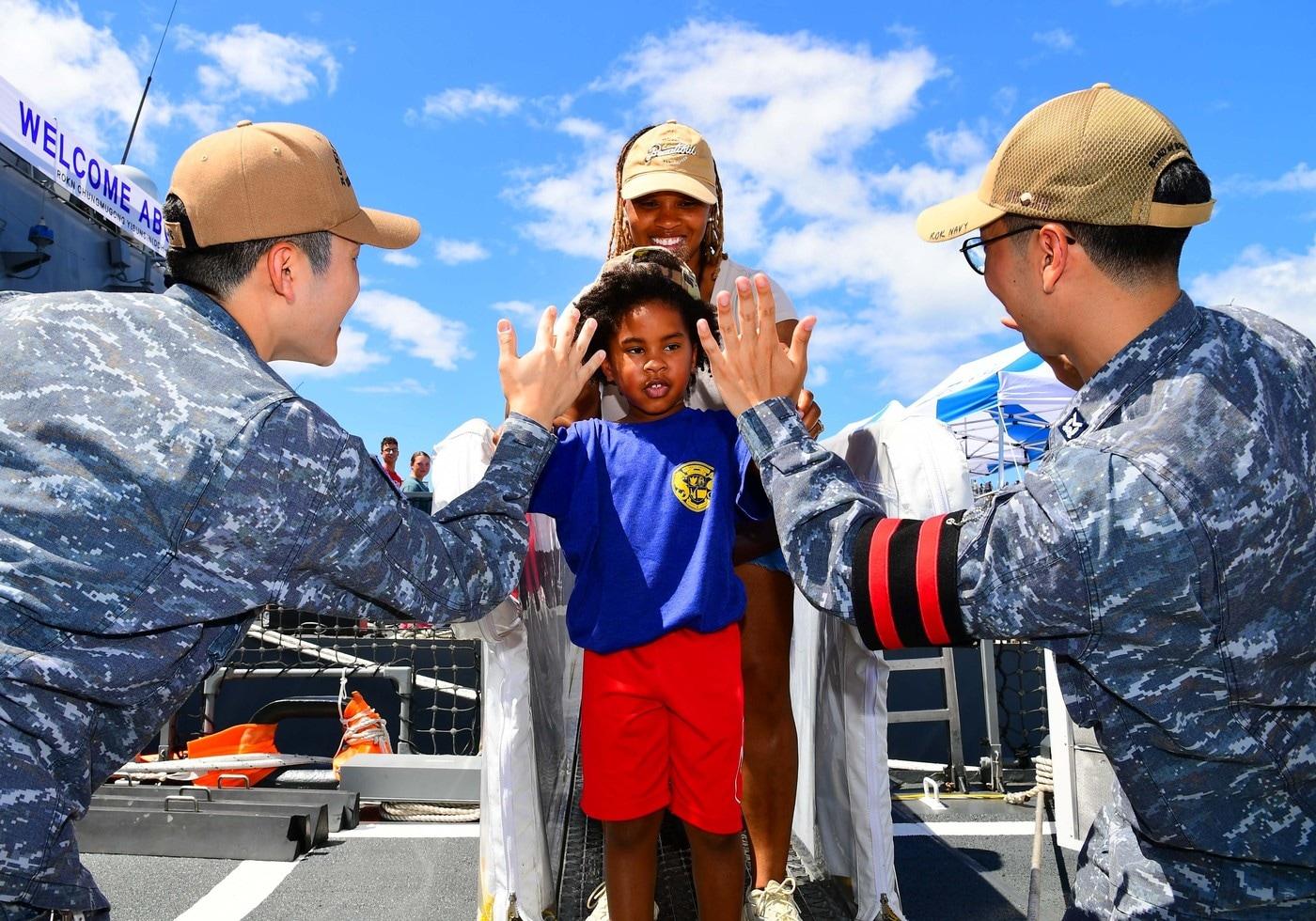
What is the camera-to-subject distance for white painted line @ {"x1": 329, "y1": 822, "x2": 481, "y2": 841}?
150 inches

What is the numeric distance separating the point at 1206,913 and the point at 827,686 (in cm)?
137

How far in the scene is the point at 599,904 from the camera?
88.0 inches

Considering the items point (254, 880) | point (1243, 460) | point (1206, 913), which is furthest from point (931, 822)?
point (1243, 460)

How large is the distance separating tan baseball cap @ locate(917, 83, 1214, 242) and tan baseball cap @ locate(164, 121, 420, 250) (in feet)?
3.16

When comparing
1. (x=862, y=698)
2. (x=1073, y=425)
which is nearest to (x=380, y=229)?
(x=1073, y=425)

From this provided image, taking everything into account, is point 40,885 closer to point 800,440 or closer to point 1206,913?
point 800,440

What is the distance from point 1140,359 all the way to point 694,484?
1.01 meters

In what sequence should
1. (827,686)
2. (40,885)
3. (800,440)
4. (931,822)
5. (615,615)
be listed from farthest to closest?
(931,822), (827,686), (615,615), (800,440), (40,885)

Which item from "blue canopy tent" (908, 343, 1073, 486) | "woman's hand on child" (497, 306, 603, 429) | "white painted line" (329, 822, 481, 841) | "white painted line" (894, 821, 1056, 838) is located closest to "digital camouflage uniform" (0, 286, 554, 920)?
"woman's hand on child" (497, 306, 603, 429)

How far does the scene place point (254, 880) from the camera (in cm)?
322

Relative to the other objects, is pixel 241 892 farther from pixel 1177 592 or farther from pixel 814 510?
pixel 1177 592

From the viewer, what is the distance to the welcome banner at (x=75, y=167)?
15281 mm

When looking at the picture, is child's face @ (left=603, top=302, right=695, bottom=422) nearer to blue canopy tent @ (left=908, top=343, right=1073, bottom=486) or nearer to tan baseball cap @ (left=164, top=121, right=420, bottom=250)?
tan baseball cap @ (left=164, top=121, right=420, bottom=250)

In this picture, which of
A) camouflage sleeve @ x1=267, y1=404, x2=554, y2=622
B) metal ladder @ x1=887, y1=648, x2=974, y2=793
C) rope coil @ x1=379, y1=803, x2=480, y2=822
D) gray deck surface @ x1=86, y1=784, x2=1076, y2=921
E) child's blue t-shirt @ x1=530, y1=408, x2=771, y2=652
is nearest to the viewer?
camouflage sleeve @ x1=267, y1=404, x2=554, y2=622
